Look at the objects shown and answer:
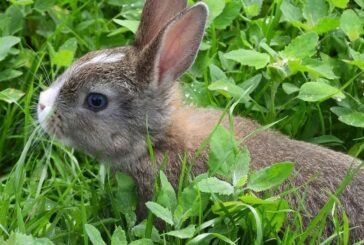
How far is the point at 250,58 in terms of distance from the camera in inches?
198

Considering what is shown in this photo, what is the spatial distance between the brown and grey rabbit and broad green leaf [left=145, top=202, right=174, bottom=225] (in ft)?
1.59

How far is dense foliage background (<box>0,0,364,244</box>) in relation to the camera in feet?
15.2

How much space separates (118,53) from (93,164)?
0.73 metres

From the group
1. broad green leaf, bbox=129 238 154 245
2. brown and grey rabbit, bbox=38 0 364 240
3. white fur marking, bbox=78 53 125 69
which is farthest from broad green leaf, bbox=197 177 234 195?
white fur marking, bbox=78 53 125 69

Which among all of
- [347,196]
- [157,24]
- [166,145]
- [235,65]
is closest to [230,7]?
[235,65]

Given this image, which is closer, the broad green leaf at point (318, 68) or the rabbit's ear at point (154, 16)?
the rabbit's ear at point (154, 16)

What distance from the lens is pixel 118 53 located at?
15.6ft

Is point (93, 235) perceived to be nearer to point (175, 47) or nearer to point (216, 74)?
point (175, 47)

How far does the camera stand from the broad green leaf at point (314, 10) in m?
5.38

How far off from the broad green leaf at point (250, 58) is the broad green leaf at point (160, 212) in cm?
112

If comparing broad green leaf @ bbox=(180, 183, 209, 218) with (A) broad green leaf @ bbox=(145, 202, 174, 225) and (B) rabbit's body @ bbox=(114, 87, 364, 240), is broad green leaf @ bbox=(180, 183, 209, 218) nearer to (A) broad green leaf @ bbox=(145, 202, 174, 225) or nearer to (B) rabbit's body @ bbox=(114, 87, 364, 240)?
(A) broad green leaf @ bbox=(145, 202, 174, 225)

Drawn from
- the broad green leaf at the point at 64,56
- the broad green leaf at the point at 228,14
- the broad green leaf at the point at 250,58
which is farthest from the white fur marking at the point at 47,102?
the broad green leaf at the point at 228,14

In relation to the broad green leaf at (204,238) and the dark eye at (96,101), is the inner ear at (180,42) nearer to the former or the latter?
the dark eye at (96,101)

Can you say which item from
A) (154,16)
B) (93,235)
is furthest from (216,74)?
(93,235)
